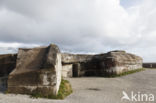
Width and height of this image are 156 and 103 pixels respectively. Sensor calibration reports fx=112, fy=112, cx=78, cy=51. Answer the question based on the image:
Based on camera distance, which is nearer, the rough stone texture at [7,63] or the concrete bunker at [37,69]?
the concrete bunker at [37,69]

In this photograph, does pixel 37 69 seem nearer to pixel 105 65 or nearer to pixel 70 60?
pixel 70 60

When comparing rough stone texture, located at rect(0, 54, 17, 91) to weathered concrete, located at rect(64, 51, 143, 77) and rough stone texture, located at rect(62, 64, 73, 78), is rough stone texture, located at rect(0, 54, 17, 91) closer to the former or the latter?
rough stone texture, located at rect(62, 64, 73, 78)

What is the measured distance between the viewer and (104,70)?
1149cm

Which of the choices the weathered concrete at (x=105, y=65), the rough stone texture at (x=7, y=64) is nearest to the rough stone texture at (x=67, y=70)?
the weathered concrete at (x=105, y=65)

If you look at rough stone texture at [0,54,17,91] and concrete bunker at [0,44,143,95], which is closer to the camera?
concrete bunker at [0,44,143,95]

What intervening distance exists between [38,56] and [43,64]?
3.32 ft

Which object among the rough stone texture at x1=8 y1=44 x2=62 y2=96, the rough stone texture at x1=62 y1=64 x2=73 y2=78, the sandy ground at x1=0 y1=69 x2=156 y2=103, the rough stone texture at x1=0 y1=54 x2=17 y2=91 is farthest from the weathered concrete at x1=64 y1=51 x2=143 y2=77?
the rough stone texture at x1=8 y1=44 x2=62 y2=96

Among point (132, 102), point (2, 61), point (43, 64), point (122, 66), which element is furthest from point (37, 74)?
point (122, 66)

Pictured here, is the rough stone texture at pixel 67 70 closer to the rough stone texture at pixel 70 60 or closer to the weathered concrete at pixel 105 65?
the rough stone texture at pixel 70 60

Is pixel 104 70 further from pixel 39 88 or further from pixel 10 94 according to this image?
pixel 10 94

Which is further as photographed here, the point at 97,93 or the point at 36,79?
the point at 97,93

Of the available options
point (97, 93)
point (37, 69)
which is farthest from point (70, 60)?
point (37, 69)

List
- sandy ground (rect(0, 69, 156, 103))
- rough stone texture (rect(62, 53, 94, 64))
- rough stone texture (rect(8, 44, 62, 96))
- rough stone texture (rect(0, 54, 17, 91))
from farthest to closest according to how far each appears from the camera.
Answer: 1. rough stone texture (rect(62, 53, 94, 64))
2. rough stone texture (rect(0, 54, 17, 91))
3. rough stone texture (rect(8, 44, 62, 96))
4. sandy ground (rect(0, 69, 156, 103))

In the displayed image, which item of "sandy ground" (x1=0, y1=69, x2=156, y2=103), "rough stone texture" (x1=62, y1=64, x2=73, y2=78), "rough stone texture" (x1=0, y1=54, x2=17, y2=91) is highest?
"rough stone texture" (x1=0, y1=54, x2=17, y2=91)
